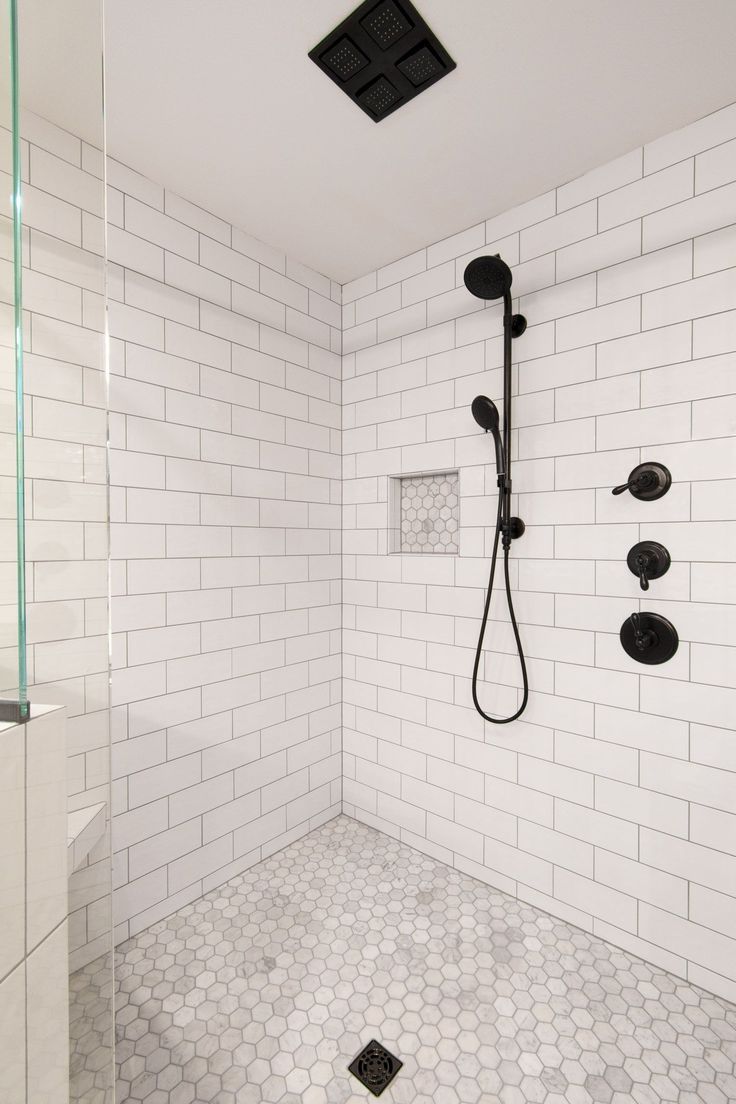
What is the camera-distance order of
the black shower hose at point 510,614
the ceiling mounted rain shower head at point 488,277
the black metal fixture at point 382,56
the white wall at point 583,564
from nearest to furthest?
the black metal fixture at point 382,56
the white wall at point 583,564
the ceiling mounted rain shower head at point 488,277
the black shower hose at point 510,614

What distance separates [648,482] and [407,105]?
125 cm

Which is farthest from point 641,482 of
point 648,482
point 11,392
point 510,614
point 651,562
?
point 11,392

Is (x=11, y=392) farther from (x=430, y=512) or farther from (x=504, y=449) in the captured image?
(x=430, y=512)

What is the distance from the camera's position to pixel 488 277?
1.61 m

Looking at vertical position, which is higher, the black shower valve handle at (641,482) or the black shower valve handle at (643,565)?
the black shower valve handle at (641,482)

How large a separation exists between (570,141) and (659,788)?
193 centimetres

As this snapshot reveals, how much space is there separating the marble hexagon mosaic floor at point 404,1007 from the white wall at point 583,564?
6.4 inches

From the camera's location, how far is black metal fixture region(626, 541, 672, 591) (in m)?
1.46

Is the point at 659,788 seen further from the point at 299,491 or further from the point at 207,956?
the point at 299,491

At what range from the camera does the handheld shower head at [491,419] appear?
5.65 ft

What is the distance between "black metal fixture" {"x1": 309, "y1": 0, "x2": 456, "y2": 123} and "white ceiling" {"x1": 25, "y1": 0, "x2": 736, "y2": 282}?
0.03 meters

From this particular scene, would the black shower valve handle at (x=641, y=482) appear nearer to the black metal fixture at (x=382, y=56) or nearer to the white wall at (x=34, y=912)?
the black metal fixture at (x=382, y=56)

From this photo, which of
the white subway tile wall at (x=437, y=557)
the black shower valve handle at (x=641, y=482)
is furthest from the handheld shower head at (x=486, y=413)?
the black shower valve handle at (x=641, y=482)

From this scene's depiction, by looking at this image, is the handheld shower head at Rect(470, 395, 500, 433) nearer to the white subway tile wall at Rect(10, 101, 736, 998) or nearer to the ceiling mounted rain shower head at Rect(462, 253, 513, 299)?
the white subway tile wall at Rect(10, 101, 736, 998)
